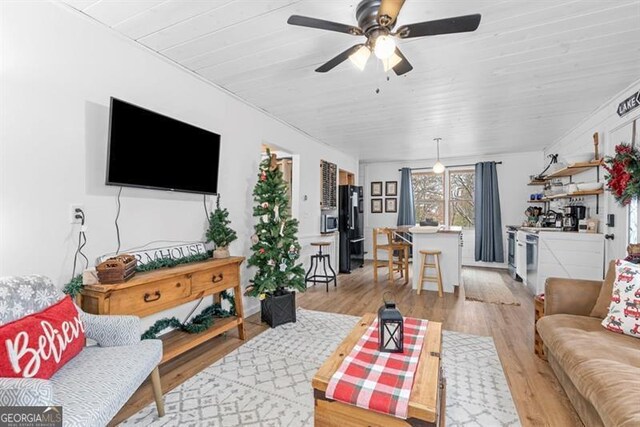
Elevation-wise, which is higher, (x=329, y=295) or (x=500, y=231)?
(x=500, y=231)

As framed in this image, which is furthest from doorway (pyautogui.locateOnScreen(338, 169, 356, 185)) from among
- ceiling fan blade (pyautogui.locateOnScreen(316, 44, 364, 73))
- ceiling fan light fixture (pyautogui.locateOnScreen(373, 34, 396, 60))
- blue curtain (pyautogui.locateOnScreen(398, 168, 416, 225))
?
ceiling fan light fixture (pyautogui.locateOnScreen(373, 34, 396, 60))

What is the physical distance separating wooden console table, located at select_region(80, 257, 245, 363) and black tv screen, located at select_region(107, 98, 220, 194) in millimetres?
709

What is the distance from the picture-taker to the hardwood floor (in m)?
1.86

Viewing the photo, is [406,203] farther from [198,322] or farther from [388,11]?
[388,11]

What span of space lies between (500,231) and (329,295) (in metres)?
4.32

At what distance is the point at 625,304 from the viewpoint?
188 cm

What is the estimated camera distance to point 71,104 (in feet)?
6.20

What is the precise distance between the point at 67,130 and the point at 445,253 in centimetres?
461

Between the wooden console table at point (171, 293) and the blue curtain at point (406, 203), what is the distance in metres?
5.12

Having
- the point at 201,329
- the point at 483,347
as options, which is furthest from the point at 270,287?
the point at 483,347

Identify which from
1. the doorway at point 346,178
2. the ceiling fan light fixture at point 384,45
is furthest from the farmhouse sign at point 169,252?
the doorway at point 346,178

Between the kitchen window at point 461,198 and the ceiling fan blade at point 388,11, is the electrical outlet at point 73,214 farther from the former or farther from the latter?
the kitchen window at point 461,198

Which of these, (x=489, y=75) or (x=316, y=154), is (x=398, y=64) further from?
(x=316, y=154)

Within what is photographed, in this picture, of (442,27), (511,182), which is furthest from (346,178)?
(442,27)
